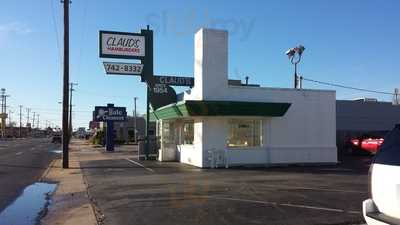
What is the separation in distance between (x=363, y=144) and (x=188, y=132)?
12.7 metres

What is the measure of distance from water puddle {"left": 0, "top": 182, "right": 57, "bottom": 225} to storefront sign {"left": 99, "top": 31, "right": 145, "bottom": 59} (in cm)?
1250

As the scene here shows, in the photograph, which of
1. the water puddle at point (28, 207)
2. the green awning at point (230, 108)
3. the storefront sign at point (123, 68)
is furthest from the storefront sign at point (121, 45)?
the water puddle at point (28, 207)

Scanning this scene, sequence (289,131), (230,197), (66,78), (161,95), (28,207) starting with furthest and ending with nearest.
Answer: (161,95) → (66,78) → (289,131) → (230,197) → (28,207)

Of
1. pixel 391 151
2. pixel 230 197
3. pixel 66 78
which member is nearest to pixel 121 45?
pixel 66 78

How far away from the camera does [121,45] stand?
30438mm

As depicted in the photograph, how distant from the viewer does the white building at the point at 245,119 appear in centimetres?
2503

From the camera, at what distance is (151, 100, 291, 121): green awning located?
2448cm

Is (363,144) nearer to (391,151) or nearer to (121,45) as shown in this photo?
(121,45)

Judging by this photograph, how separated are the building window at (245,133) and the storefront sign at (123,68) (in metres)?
7.00

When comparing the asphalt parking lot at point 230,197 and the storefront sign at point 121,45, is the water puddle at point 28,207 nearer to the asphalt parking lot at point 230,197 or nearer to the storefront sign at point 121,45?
the asphalt parking lot at point 230,197

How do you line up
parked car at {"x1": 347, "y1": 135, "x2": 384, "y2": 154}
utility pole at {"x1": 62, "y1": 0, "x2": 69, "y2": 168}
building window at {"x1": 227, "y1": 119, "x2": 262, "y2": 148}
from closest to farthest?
building window at {"x1": 227, "y1": 119, "x2": 262, "y2": 148}
utility pole at {"x1": 62, "y1": 0, "x2": 69, "y2": 168}
parked car at {"x1": 347, "y1": 135, "x2": 384, "y2": 154}

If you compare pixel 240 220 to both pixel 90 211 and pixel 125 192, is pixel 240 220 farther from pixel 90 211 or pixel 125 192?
pixel 125 192

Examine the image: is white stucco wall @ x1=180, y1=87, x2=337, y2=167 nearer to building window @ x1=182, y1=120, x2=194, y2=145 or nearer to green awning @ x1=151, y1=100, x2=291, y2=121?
green awning @ x1=151, y1=100, x2=291, y2=121

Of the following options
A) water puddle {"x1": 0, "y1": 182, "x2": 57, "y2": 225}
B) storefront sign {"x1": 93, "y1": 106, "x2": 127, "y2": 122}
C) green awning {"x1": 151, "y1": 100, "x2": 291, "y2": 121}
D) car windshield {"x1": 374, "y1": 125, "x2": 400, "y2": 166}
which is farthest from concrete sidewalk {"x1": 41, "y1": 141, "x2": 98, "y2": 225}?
storefront sign {"x1": 93, "y1": 106, "x2": 127, "y2": 122}
